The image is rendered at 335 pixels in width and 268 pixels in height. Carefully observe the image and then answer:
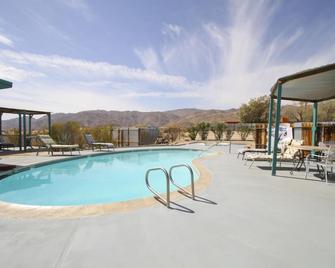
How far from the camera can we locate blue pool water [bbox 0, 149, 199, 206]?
4.72m

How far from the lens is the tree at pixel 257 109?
109 ft

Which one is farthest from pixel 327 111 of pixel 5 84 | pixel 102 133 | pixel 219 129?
pixel 5 84

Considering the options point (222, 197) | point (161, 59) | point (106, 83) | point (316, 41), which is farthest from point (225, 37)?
point (106, 83)

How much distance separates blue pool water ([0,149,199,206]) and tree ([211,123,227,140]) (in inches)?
526

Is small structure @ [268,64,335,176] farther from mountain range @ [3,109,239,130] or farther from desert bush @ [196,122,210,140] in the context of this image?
mountain range @ [3,109,239,130]

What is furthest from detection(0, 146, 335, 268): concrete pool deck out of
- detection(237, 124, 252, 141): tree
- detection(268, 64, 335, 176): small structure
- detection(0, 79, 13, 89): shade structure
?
detection(237, 124, 252, 141): tree

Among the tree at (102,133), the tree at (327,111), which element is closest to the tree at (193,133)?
the tree at (102,133)

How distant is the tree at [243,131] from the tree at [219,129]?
142cm

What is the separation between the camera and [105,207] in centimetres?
312

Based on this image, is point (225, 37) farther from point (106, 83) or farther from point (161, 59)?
point (106, 83)

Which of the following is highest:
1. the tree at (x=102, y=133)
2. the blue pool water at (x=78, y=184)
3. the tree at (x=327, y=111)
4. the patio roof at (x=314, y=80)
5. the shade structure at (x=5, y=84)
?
the tree at (x=327, y=111)

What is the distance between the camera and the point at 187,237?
2223 millimetres

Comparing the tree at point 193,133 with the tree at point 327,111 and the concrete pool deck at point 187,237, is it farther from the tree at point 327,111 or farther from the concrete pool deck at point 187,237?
the tree at point 327,111

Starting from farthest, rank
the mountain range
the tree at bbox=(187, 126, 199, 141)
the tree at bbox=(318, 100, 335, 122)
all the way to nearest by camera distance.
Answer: the mountain range → the tree at bbox=(318, 100, 335, 122) → the tree at bbox=(187, 126, 199, 141)
